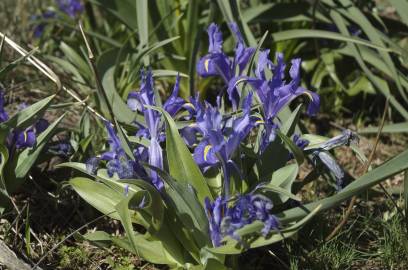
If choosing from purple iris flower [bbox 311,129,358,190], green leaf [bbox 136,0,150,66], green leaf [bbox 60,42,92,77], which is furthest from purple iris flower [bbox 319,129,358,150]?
green leaf [bbox 60,42,92,77]

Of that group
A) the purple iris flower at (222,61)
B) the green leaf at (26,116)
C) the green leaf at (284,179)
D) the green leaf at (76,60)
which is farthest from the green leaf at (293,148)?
the green leaf at (76,60)

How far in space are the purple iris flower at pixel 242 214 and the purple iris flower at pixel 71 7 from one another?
230cm

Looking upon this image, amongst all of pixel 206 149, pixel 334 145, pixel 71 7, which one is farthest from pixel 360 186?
pixel 71 7

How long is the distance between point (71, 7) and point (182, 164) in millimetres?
2166

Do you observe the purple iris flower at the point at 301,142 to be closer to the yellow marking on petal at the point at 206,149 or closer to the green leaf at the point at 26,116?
the yellow marking on petal at the point at 206,149

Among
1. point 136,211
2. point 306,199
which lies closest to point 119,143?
point 136,211

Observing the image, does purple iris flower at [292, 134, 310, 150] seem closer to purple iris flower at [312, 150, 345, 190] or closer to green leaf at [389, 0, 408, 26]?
purple iris flower at [312, 150, 345, 190]

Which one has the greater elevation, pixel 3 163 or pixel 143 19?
pixel 143 19

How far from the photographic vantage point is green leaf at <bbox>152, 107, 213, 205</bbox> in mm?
1747

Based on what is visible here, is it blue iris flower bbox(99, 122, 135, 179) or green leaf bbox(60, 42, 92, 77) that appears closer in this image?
blue iris flower bbox(99, 122, 135, 179)

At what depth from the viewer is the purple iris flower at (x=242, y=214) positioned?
1.55 m

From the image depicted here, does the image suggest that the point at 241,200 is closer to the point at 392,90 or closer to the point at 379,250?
the point at 379,250

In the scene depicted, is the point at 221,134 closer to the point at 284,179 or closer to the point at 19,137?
the point at 284,179

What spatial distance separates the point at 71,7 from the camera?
362cm
